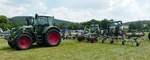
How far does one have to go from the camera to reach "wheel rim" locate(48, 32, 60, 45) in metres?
16.0

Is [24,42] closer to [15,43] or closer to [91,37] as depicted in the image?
[15,43]

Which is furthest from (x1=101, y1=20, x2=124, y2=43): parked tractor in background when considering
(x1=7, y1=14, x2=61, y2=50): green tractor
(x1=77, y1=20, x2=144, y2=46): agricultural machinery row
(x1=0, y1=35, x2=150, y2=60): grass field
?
(x1=0, y1=35, x2=150, y2=60): grass field

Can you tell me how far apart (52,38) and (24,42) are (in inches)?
92.4

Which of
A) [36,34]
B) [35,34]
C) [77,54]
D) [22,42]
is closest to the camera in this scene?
[77,54]

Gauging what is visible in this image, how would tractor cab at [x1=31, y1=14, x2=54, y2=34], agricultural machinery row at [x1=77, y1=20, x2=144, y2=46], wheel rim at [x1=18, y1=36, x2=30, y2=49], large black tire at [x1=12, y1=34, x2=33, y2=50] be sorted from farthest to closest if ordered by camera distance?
agricultural machinery row at [x1=77, y1=20, x2=144, y2=46]
tractor cab at [x1=31, y1=14, x2=54, y2=34]
wheel rim at [x1=18, y1=36, x2=30, y2=49]
large black tire at [x1=12, y1=34, x2=33, y2=50]

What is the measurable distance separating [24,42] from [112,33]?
8596 mm

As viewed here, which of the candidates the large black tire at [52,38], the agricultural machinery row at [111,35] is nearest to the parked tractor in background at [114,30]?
the agricultural machinery row at [111,35]

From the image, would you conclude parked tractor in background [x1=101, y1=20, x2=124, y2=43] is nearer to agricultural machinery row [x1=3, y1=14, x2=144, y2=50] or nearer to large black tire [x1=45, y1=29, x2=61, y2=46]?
agricultural machinery row [x1=3, y1=14, x2=144, y2=50]

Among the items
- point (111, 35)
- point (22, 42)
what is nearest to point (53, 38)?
point (22, 42)

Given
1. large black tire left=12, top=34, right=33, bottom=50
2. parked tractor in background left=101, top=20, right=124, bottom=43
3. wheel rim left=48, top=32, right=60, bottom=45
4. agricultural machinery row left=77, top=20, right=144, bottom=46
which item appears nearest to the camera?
large black tire left=12, top=34, right=33, bottom=50

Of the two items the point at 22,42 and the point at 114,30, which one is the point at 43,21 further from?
the point at 114,30

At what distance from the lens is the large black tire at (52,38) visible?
15.7m

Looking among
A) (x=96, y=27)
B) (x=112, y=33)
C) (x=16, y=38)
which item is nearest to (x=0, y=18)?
(x=96, y=27)

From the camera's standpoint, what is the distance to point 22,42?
14219 millimetres
